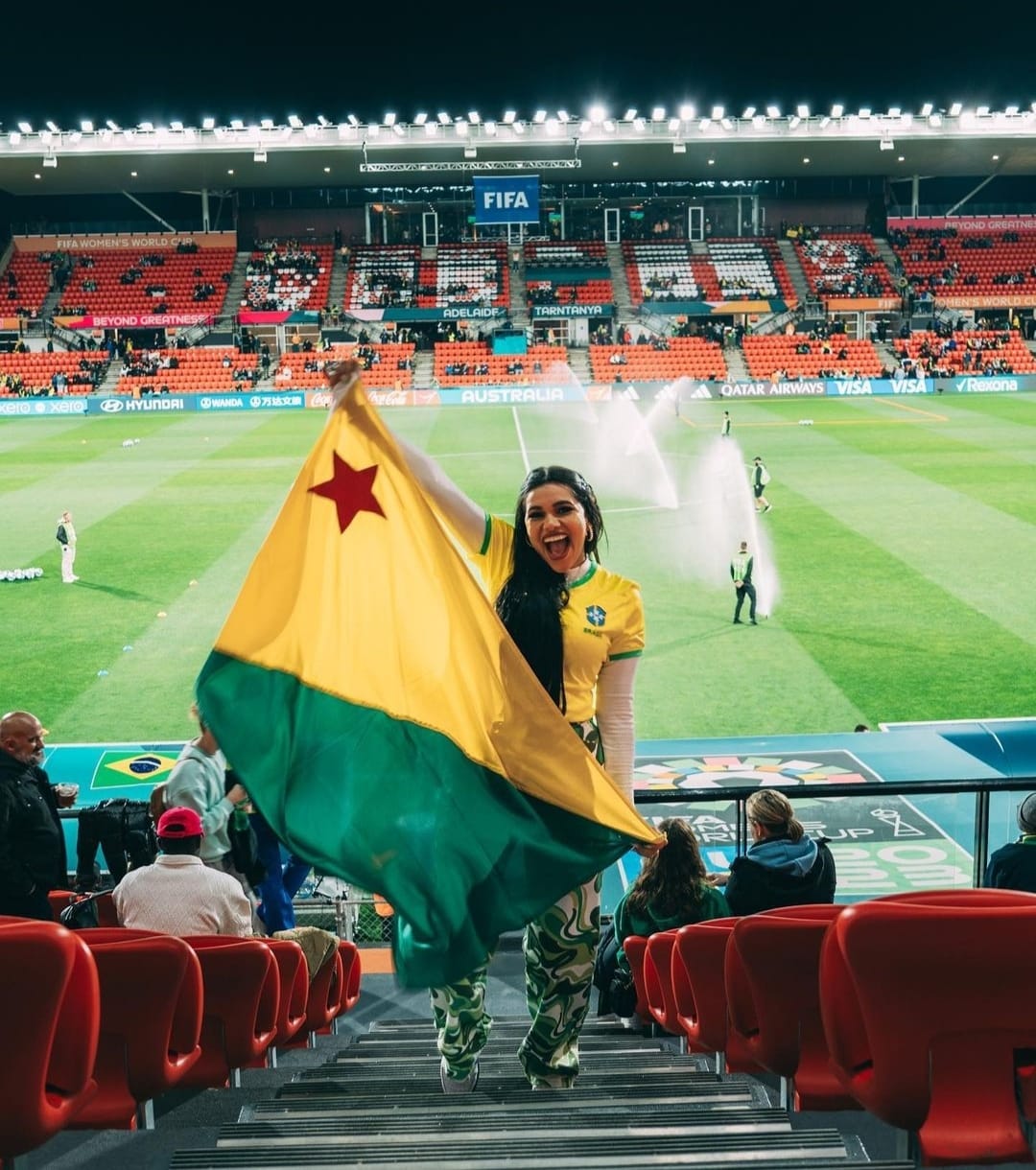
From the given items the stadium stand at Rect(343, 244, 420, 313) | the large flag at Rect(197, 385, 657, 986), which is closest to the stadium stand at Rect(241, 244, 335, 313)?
the stadium stand at Rect(343, 244, 420, 313)

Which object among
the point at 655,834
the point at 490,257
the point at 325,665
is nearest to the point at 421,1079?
the point at 655,834

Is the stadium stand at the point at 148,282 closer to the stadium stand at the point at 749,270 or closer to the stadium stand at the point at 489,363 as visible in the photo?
the stadium stand at the point at 489,363

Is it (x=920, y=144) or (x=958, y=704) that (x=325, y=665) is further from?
(x=920, y=144)

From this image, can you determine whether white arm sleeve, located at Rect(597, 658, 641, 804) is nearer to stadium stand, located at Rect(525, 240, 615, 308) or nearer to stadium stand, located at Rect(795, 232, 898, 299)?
stadium stand, located at Rect(525, 240, 615, 308)

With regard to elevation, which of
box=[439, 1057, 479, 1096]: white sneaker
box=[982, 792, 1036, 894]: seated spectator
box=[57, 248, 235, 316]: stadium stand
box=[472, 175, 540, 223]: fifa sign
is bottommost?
box=[439, 1057, 479, 1096]: white sneaker

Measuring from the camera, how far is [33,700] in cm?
1530

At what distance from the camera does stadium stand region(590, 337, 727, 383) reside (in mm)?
56844

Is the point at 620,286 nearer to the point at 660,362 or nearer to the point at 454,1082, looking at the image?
the point at 660,362

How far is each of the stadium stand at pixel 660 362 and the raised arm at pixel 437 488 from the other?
170ft

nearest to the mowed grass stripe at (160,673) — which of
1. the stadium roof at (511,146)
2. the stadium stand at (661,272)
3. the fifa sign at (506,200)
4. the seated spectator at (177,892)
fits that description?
the seated spectator at (177,892)

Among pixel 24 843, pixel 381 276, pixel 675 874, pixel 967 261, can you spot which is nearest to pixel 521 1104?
pixel 675 874

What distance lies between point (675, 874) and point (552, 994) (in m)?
1.18

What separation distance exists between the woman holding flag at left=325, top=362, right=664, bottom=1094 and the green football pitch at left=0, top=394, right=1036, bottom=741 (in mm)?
9799

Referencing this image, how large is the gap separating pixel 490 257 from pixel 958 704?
188ft
